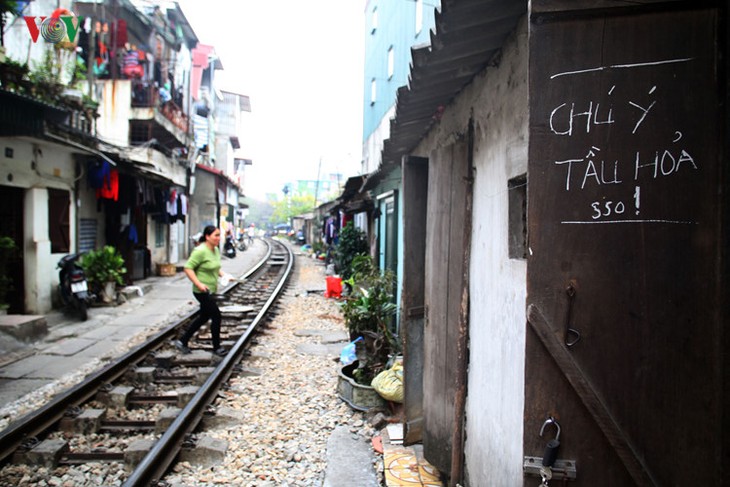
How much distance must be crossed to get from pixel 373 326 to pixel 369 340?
494mm

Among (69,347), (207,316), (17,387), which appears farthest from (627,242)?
(69,347)

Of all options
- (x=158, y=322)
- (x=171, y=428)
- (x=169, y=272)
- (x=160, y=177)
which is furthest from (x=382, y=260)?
(x=169, y=272)

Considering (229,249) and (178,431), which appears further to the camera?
(229,249)

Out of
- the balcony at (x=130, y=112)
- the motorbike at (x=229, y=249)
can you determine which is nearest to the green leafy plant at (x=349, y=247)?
the balcony at (x=130, y=112)

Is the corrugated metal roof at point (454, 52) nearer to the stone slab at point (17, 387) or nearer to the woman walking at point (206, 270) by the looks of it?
the woman walking at point (206, 270)

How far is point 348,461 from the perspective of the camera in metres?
4.43

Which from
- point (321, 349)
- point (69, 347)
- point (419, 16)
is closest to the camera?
point (69, 347)

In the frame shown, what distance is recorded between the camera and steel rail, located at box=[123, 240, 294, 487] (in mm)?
3789

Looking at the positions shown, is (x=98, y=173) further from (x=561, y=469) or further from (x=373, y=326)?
(x=561, y=469)

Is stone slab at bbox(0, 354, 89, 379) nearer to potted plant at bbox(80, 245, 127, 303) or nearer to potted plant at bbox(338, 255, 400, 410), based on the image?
potted plant at bbox(338, 255, 400, 410)

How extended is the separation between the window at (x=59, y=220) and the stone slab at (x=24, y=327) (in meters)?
3.02

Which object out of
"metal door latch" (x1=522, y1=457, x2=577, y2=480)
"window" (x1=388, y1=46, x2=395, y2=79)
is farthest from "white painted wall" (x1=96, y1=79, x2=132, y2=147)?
"metal door latch" (x1=522, y1=457, x2=577, y2=480)

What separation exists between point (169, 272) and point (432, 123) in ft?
51.3

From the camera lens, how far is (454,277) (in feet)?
12.6
